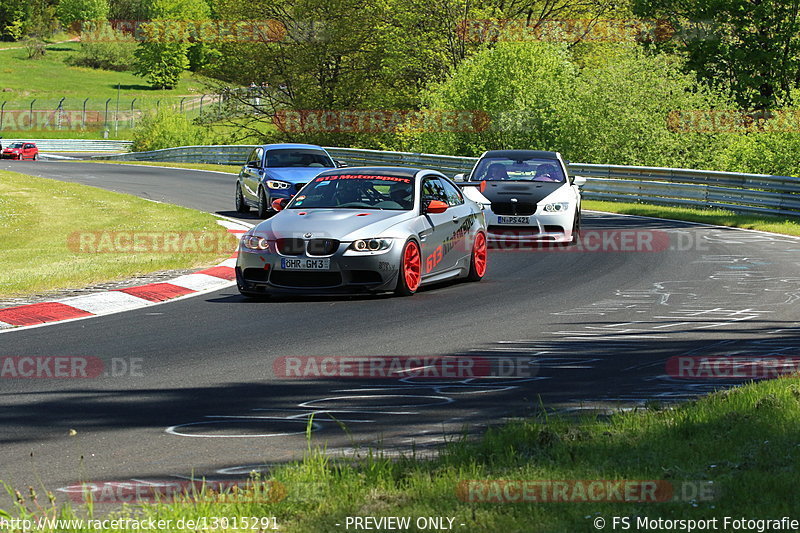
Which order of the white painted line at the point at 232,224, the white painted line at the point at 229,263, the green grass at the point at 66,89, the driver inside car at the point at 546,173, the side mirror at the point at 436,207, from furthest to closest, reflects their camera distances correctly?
the green grass at the point at 66,89, the white painted line at the point at 232,224, the driver inside car at the point at 546,173, the white painted line at the point at 229,263, the side mirror at the point at 436,207

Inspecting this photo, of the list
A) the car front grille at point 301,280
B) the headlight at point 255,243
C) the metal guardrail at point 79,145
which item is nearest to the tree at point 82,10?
the metal guardrail at point 79,145

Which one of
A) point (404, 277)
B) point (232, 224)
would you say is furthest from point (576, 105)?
point (404, 277)

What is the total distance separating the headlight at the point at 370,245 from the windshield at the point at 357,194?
102cm

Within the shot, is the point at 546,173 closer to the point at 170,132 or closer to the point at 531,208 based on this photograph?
the point at 531,208

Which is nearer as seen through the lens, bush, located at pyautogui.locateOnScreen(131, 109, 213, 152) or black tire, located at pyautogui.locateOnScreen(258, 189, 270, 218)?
black tire, located at pyautogui.locateOnScreen(258, 189, 270, 218)

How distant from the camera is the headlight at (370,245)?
39.2 feet

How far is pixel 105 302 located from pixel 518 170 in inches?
384

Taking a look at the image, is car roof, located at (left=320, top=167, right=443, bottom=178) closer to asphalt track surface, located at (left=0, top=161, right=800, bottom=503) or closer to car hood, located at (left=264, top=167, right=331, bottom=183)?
asphalt track surface, located at (left=0, top=161, right=800, bottom=503)

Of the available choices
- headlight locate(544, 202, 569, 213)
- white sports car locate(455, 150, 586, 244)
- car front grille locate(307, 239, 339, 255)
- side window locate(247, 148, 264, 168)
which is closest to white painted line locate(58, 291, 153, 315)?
car front grille locate(307, 239, 339, 255)

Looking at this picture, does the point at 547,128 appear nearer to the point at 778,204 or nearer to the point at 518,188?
the point at 778,204

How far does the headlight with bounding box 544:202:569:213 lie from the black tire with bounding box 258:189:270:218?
6307mm

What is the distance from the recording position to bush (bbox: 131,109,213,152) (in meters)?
68.6

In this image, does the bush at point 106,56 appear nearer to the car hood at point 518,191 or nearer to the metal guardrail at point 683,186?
the metal guardrail at point 683,186

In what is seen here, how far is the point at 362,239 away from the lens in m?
12.0
